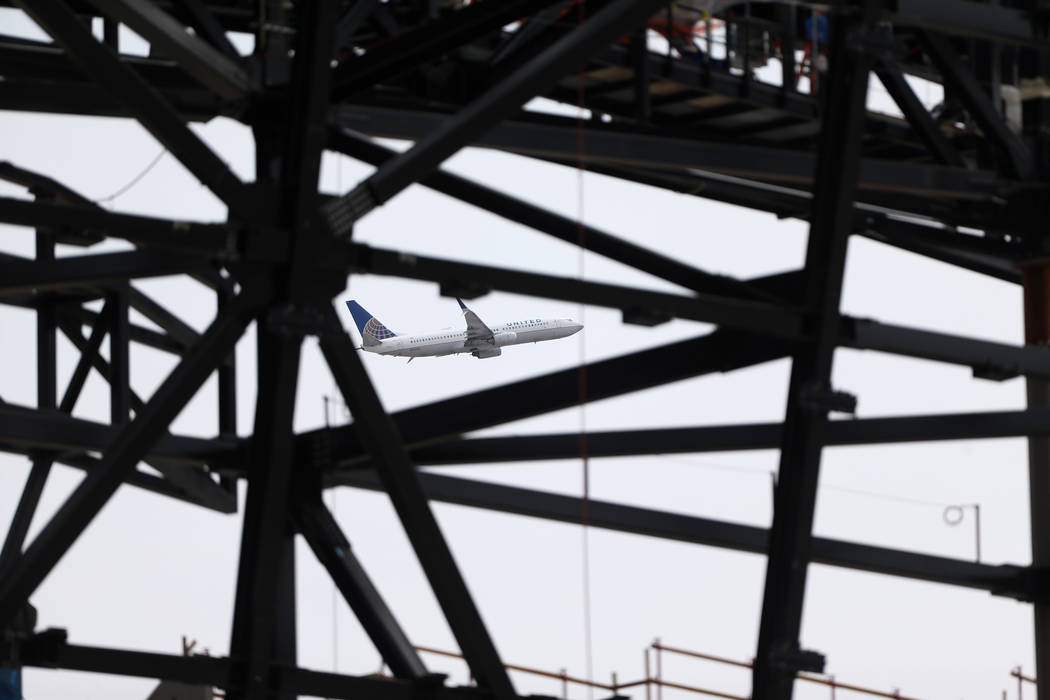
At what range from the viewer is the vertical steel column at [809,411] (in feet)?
62.3

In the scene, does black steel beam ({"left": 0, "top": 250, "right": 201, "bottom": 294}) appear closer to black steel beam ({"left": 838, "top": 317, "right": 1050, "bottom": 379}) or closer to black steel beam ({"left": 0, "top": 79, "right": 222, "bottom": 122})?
black steel beam ({"left": 0, "top": 79, "right": 222, "bottom": 122})

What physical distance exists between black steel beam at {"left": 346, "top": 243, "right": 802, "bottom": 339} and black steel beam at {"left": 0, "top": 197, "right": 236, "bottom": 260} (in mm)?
1186

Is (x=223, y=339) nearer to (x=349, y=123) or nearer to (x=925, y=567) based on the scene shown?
(x=349, y=123)

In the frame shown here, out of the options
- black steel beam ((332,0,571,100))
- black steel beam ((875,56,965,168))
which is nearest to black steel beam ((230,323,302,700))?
black steel beam ((332,0,571,100))

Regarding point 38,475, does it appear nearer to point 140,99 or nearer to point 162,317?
point 162,317

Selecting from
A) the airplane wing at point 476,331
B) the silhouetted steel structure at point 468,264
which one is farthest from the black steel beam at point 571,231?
the airplane wing at point 476,331

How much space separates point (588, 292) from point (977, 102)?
22.7 feet

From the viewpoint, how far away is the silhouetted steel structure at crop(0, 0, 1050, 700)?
54.7 feet

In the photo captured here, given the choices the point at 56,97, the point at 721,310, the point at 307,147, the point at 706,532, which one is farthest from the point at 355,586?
the point at 56,97

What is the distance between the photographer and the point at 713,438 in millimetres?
20375

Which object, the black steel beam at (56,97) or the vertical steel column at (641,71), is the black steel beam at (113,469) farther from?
the vertical steel column at (641,71)

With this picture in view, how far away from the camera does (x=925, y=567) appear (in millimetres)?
22062

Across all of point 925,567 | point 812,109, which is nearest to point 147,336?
point 812,109

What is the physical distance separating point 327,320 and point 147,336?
12003 mm
